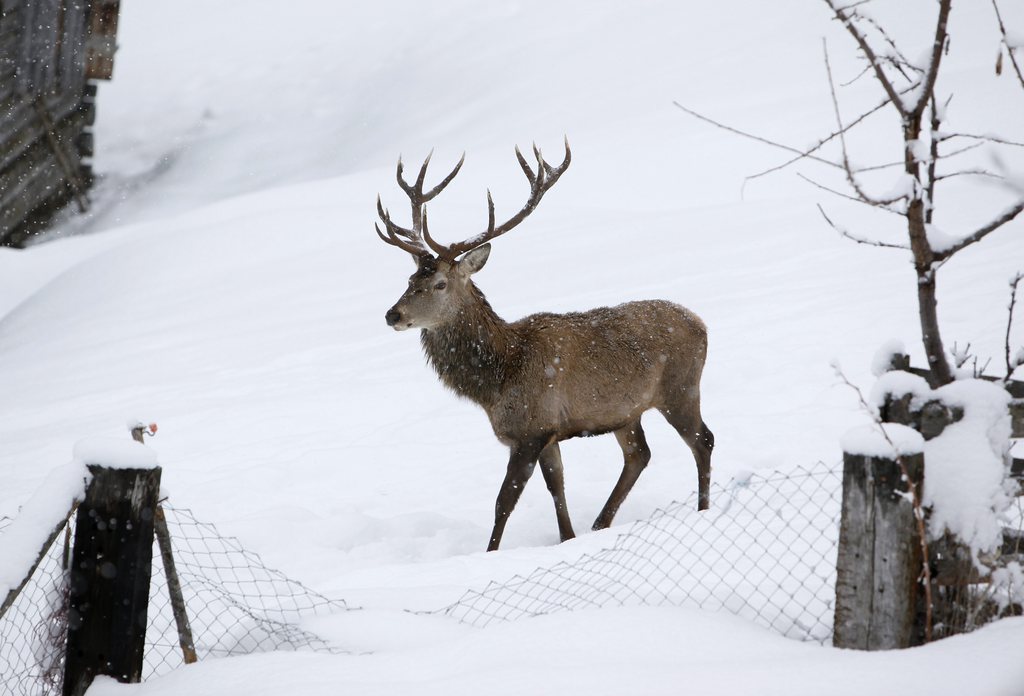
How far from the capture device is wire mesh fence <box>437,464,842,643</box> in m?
3.74

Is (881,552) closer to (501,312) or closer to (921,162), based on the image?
(921,162)

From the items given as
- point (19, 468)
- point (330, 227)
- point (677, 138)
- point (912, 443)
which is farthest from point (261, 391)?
point (677, 138)

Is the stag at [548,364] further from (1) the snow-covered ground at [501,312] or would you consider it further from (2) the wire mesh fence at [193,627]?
(2) the wire mesh fence at [193,627]

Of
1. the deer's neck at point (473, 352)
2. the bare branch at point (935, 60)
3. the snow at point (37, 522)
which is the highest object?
the bare branch at point (935, 60)

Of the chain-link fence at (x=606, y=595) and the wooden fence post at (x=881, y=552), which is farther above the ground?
the wooden fence post at (x=881, y=552)

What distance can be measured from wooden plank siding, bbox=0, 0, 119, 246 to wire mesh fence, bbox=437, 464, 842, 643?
14.8 meters

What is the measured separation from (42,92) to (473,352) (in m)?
14.0

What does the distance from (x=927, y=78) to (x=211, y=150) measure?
32.0 m

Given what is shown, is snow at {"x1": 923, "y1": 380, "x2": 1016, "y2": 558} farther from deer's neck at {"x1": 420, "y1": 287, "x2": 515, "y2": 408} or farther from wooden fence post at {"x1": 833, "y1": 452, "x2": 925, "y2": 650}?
deer's neck at {"x1": 420, "y1": 287, "x2": 515, "y2": 408}

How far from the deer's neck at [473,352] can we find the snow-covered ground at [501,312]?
99cm

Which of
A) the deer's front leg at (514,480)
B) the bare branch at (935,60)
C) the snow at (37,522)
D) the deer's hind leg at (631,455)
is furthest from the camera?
the deer's hind leg at (631,455)

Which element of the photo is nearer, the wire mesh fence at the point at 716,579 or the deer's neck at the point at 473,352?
the wire mesh fence at the point at 716,579

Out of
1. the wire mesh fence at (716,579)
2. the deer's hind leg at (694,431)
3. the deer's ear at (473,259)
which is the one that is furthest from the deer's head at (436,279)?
the wire mesh fence at (716,579)

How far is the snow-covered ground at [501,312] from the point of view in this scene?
3424 mm
